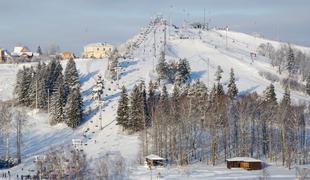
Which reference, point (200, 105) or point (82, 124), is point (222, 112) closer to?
point (200, 105)

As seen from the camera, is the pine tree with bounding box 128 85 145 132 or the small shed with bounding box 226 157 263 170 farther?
the pine tree with bounding box 128 85 145 132

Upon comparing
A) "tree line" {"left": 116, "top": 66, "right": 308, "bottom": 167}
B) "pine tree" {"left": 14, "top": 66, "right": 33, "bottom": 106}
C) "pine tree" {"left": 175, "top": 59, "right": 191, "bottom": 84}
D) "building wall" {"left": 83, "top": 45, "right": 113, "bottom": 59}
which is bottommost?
"tree line" {"left": 116, "top": 66, "right": 308, "bottom": 167}

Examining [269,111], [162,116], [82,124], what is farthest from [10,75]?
[269,111]

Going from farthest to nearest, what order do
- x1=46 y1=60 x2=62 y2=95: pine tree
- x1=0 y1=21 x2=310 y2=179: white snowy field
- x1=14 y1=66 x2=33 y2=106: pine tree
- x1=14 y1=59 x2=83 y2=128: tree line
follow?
x1=46 y1=60 x2=62 y2=95: pine tree, x1=14 y1=66 x2=33 y2=106: pine tree, x1=14 y1=59 x2=83 y2=128: tree line, x1=0 y1=21 x2=310 y2=179: white snowy field

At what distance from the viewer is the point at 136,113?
69.6m

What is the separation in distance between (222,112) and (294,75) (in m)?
54.5

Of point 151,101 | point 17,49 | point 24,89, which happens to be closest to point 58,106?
point 24,89

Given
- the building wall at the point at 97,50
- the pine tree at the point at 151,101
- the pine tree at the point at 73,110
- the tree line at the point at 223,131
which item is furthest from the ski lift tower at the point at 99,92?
the building wall at the point at 97,50

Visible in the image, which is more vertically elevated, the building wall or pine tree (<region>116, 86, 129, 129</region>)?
the building wall

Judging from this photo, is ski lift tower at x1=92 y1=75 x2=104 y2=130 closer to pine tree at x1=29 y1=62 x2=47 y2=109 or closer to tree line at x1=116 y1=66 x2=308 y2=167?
pine tree at x1=29 y1=62 x2=47 y2=109

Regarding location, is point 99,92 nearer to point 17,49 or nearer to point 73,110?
point 73,110

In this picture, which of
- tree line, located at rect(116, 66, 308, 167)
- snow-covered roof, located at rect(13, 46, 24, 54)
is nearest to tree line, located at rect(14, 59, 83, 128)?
tree line, located at rect(116, 66, 308, 167)

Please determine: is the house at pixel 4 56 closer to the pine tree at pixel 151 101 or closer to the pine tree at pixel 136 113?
the pine tree at pixel 151 101

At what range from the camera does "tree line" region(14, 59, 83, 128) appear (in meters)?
75.8
